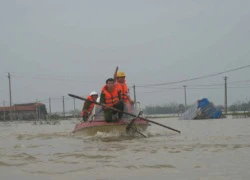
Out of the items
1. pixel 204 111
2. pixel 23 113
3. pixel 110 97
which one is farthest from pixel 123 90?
pixel 23 113

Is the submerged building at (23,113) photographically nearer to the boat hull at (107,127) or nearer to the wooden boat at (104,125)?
the wooden boat at (104,125)

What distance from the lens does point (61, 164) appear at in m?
5.41

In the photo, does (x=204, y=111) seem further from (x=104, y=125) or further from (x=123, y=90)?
(x=104, y=125)

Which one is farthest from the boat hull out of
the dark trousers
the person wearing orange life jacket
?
the person wearing orange life jacket

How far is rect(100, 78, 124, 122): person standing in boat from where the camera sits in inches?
448

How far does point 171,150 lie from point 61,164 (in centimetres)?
220

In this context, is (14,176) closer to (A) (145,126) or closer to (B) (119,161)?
(B) (119,161)

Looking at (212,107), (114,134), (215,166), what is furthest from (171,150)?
(212,107)

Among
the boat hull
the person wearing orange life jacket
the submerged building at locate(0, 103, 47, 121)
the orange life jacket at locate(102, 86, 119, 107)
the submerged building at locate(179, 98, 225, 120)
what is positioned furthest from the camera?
the submerged building at locate(0, 103, 47, 121)

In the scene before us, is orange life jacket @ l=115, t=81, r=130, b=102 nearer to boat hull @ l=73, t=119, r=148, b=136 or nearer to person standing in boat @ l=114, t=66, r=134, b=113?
person standing in boat @ l=114, t=66, r=134, b=113

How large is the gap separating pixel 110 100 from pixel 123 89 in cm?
91

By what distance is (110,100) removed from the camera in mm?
11531

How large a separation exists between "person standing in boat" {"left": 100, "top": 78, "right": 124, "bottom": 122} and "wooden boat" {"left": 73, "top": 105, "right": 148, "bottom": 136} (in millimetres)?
255

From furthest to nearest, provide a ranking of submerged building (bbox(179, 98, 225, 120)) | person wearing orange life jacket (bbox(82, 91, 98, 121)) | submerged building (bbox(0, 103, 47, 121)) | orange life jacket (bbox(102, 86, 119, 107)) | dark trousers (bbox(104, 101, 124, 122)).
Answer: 1. submerged building (bbox(0, 103, 47, 121))
2. submerged building (bbox(179, 98, 225, 120))
3. person wearing orange life jacket (bbox(82, 91, 98, 121))
4. orange life jacket (bbox(102, 86, 119, 107))
5. dark trousers (bbox(104, 101, 124, 122))
